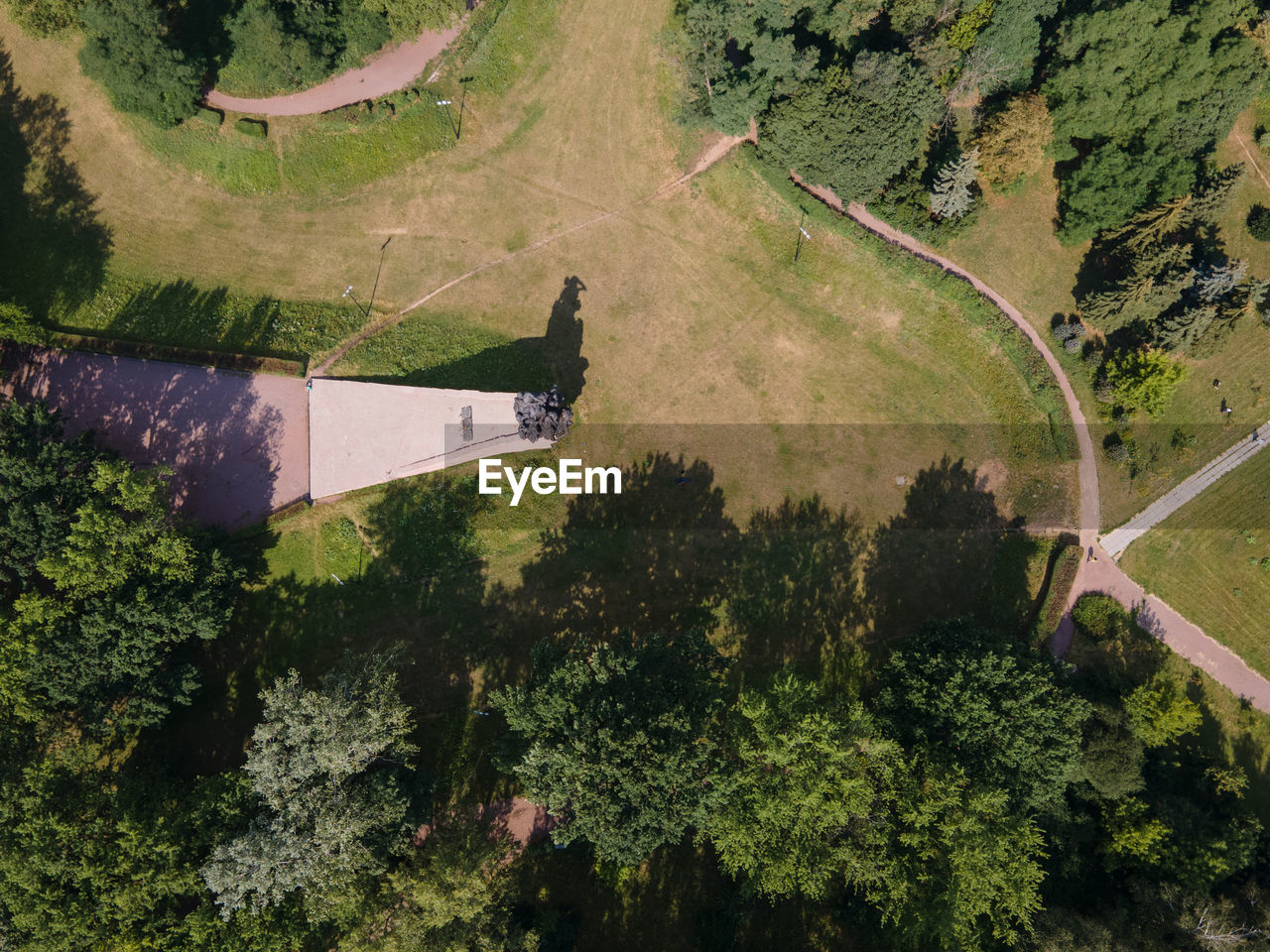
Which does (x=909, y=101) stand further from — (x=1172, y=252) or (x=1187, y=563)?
(x=1187, y=563)

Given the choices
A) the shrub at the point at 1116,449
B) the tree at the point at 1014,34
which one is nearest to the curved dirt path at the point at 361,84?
the tree at the point at 1014,34

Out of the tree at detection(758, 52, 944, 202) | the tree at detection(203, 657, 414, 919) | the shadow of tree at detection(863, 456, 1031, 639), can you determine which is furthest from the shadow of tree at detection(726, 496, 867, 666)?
the tree at detection(203, 657, 414, 919)

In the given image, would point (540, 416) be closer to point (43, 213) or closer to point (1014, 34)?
point (1014, 34)

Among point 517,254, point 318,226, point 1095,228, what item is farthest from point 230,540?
point 1095,228

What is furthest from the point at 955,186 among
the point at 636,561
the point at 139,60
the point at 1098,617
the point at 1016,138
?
the point at 139,60

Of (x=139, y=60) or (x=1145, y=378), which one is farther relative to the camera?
(x=1145, y=378)
